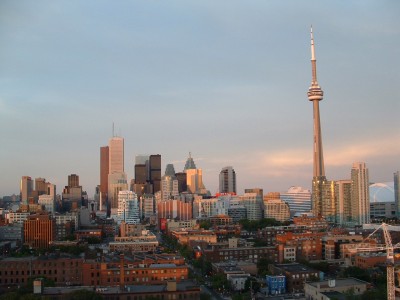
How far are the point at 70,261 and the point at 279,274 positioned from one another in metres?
Answer: 12.1

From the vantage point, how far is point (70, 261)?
3319 cm

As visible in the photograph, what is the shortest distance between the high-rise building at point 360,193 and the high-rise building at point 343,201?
2.54 metres

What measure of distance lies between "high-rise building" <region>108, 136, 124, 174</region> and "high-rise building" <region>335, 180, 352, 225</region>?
78.6 meters

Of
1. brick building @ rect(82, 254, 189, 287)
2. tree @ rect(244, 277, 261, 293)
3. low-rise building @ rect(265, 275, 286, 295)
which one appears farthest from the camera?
low-rise building @ rect(265, 275, 286, 295)

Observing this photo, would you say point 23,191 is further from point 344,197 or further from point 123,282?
point 123,282

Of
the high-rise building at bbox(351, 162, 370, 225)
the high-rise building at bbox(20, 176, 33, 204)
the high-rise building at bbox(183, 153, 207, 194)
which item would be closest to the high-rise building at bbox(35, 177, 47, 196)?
the high-rise building at bbox(20, 176, 33, 204)

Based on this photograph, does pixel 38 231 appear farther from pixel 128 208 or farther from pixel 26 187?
pixel 26 187

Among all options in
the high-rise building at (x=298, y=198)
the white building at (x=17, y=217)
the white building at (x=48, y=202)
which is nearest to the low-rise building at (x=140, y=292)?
the white building at (x=17, y=217)

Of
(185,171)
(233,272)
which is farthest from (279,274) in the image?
(185,171)

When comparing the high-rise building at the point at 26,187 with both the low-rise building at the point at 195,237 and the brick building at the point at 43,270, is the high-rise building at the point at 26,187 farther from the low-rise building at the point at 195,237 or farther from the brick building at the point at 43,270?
the brick building at the point at 43,270

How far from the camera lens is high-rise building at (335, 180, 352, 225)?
260 ft

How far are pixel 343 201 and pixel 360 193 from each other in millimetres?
5244

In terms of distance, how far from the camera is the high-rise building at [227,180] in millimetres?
137387

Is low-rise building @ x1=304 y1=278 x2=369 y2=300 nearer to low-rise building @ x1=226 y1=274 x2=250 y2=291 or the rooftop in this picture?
the rooftop
